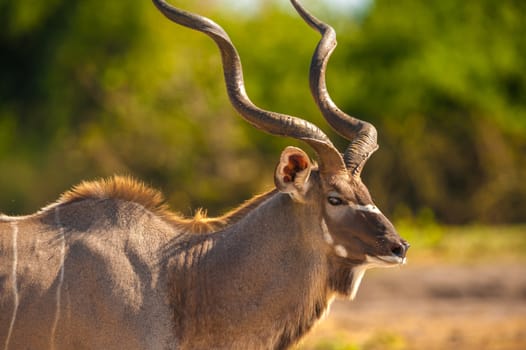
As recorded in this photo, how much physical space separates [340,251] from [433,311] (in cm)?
696

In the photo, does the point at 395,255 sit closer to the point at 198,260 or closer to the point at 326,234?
the point at 326,234

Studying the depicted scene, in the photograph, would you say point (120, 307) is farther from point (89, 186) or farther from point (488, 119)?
point (488, 119)

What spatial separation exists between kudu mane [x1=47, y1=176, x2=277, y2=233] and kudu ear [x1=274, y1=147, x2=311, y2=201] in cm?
25

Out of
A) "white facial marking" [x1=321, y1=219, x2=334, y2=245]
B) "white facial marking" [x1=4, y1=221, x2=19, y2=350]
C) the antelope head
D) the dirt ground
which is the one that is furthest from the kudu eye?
the dirt ground

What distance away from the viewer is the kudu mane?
17.3 feet

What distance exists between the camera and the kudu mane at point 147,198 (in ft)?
17.3

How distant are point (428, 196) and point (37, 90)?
312 inches

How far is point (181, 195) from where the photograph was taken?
20859mm

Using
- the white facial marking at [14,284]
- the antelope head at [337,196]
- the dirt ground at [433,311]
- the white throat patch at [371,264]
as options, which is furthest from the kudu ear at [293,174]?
the dirt ground at [433,311]

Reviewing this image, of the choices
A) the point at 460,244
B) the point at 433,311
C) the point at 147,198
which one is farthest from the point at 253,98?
the point at 147,198

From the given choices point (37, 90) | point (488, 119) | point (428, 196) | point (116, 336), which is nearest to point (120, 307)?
point (116, 336)

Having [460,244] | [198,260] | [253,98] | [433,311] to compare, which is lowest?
[253,98]

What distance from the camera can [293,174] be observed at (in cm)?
519

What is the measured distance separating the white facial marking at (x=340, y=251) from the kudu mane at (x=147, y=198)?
1.65 feet
